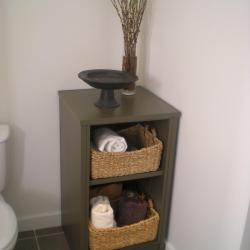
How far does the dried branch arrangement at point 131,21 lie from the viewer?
1638mm

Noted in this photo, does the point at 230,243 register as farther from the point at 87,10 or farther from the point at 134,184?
the point at 87,10

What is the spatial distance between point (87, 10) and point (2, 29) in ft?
1.32

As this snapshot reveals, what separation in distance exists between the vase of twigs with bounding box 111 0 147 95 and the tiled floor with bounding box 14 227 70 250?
93 cm

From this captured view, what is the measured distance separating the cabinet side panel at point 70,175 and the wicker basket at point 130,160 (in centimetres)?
8

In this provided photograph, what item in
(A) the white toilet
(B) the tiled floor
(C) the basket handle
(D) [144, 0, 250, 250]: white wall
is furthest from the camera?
(B) the tiled floor

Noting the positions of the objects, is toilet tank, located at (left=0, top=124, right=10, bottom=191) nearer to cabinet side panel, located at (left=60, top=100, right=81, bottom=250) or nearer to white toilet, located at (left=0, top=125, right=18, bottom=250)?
white toilet, located at (left=0, top=125, right=18, bottom=250)

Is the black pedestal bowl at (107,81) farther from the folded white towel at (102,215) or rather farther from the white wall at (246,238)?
the white wall at (246,238)

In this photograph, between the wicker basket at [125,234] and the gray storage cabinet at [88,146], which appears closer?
the gray storage cabinet at [88,146]

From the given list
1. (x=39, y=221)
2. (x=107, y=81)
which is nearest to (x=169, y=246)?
(x=39, y=221)

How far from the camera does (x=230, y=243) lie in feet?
4.24

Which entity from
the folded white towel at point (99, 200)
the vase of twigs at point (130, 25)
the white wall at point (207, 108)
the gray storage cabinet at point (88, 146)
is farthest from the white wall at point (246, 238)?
the vase of twigs at point (130, 25)

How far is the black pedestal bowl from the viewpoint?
148 centimetres

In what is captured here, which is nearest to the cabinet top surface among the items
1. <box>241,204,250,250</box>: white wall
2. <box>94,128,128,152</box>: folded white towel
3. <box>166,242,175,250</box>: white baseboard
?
<box>94,128,128,152</box>: folded white towel

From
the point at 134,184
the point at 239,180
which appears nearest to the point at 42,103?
the point at 134,184
